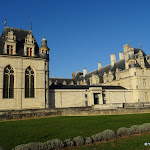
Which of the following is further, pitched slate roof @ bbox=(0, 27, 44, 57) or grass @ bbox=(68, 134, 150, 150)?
pitched slate roof @ bbox=(0, 27, 44, 57)

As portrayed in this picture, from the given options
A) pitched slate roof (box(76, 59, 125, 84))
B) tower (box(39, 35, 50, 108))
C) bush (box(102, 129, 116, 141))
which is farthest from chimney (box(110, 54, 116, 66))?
bush (box(102, 129, 116, 141))

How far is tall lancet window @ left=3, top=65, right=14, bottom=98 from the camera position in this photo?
31.1 meters

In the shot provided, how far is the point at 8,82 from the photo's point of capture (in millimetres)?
31594

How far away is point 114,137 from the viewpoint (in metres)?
9.42

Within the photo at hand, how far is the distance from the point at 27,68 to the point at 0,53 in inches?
228

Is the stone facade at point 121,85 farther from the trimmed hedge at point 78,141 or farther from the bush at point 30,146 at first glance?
the bush at point 30,146

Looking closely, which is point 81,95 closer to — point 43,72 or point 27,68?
point 43,72

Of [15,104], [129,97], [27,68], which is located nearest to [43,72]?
[27,68]

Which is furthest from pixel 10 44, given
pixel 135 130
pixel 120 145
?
pixel 120 145

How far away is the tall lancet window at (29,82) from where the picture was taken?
107 feet

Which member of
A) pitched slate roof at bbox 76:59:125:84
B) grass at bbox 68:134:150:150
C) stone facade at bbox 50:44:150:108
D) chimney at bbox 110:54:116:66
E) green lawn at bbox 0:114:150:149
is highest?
chimney at bbox 110:54:116:66

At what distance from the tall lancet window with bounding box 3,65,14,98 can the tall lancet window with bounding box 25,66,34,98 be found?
2654 millimetres

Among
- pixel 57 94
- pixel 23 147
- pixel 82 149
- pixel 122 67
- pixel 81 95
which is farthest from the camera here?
pixel 122 67

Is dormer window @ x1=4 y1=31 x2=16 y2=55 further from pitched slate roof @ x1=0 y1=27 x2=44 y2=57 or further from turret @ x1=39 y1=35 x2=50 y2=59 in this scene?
turret @ x1=39 y1=35 x2=50 y2=59
